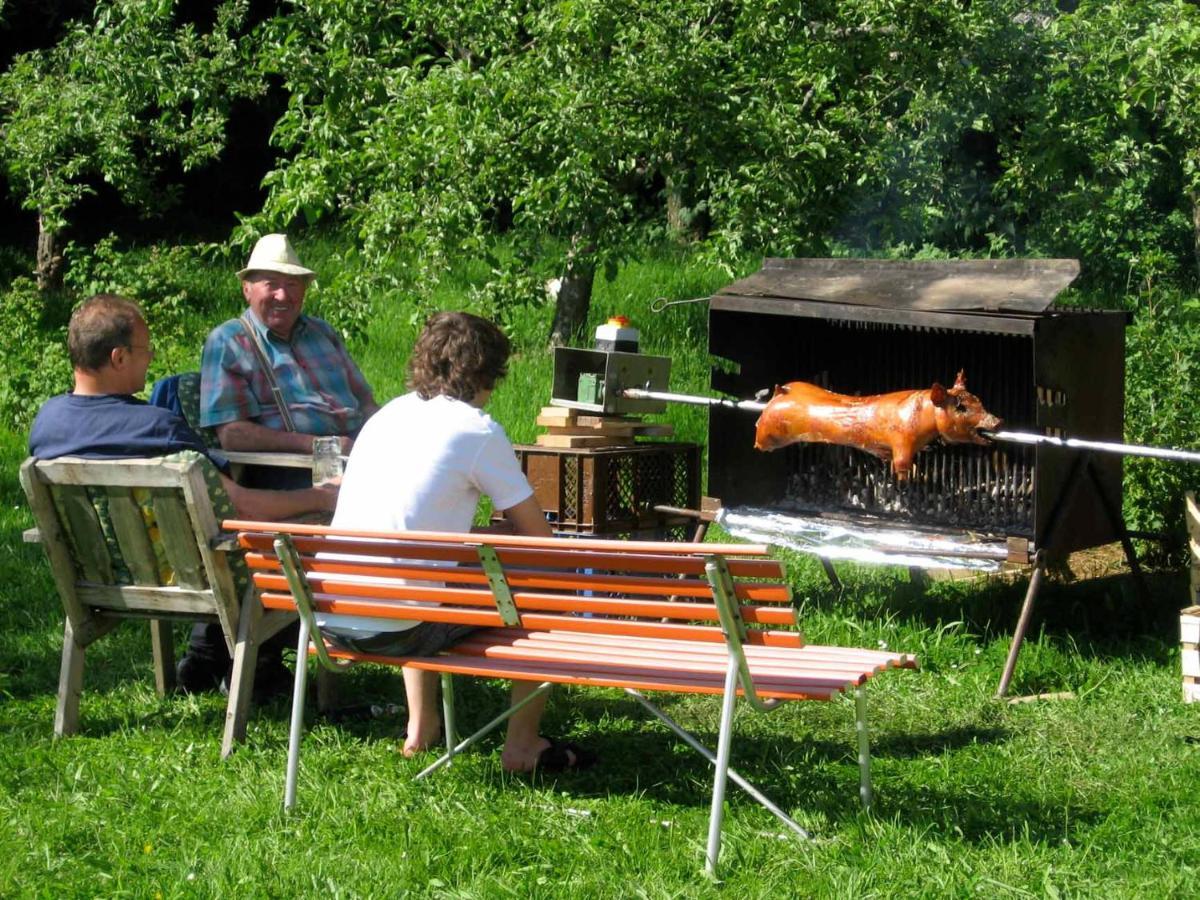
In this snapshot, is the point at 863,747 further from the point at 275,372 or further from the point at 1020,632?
the point at 275,372

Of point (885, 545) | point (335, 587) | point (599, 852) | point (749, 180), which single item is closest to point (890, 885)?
point (599, 852)

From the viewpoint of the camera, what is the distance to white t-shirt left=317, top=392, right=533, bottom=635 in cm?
437

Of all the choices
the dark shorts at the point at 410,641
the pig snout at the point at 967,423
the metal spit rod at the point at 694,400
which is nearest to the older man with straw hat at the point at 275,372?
the metal spit rod at the point at 694,400

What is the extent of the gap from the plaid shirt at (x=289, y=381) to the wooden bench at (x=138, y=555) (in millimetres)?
886

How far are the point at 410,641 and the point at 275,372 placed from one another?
Result: 1918 millimetres

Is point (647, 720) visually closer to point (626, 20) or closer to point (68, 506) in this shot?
point (68, 506)

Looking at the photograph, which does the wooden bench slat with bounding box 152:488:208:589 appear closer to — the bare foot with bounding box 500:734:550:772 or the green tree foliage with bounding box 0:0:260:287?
the bare foot with bounding box 500:734:550:772

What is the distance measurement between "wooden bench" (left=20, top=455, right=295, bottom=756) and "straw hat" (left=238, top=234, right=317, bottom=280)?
132cm

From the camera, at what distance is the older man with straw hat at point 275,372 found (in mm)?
5781

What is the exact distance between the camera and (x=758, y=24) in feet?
27.1

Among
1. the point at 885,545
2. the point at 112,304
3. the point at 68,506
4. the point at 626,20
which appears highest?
the point at 626,20

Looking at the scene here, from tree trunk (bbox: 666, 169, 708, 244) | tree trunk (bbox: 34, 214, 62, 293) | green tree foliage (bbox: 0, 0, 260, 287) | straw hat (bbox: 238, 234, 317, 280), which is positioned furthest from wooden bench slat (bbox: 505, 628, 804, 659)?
tree trunk (bbox: 34, 214, 62, 293)

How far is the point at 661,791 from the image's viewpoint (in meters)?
4.54

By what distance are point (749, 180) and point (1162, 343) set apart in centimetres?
244
